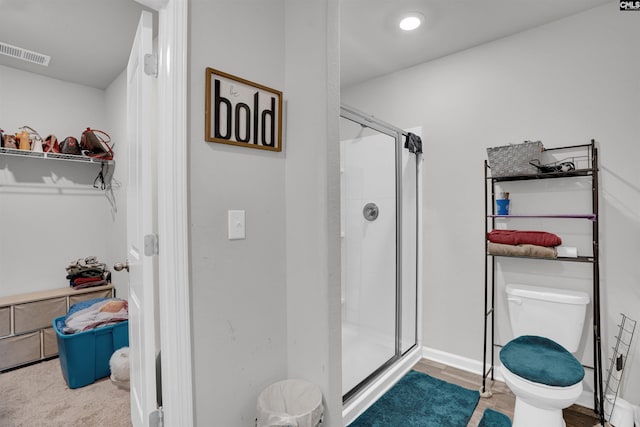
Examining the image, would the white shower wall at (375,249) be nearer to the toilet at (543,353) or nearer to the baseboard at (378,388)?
the baseboard at (378,388)

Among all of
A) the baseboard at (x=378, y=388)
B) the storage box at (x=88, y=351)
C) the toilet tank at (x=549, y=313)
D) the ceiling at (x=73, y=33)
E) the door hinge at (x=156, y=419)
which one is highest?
the ceiling at (x=73, y=33)

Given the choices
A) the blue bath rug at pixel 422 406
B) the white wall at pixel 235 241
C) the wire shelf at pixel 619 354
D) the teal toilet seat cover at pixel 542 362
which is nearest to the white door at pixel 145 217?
the white wall at pixel 235 241

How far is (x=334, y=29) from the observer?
141 centimetres

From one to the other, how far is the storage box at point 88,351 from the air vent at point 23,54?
7.07ft

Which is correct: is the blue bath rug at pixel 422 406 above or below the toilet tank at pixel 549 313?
below

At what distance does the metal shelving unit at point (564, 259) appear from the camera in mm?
1861

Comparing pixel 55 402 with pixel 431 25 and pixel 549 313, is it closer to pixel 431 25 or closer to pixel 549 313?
pixel 549 313

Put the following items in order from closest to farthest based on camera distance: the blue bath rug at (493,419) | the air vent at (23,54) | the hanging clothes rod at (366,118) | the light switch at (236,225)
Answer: the light switch at (236,225)
the blue bath rug at (493,419)
the hanging clothes rod at (366,118)
the air vent at (23,54)

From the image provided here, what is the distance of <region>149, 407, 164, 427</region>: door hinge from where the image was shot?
1.25 m

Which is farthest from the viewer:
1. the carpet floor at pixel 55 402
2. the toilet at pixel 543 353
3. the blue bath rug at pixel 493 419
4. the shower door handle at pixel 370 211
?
the shower door handle at pixel 370 211

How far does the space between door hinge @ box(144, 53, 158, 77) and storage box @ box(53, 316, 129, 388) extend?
204 centimetres

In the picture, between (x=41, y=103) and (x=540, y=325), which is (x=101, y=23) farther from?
(x=540, y=325)

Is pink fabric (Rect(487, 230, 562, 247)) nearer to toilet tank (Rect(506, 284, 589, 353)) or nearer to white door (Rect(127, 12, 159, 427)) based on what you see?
toilet tank (Rect(506, 284, 589, 353))

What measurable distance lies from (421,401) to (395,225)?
126 cm
